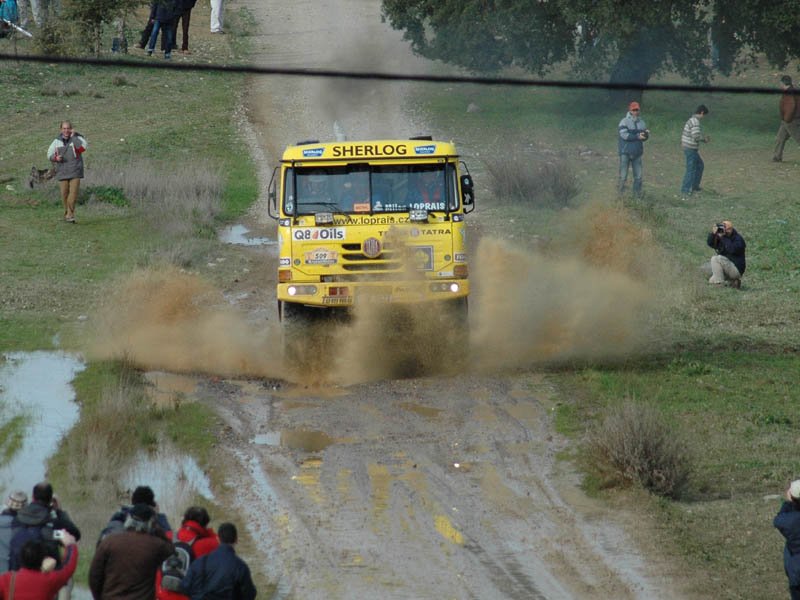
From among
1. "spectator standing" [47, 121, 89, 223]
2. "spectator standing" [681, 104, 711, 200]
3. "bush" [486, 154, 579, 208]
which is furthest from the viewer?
"bush" [486, 154, 579, 208]

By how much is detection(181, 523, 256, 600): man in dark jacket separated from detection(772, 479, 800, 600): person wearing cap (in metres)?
3.49

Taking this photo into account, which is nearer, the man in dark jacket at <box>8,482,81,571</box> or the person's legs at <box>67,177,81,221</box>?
the man in dark jacket at <box>8,482,81,571</box>

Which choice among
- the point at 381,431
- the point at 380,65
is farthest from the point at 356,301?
the point at 380,65

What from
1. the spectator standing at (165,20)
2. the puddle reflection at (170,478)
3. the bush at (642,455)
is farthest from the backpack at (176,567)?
the spectator standing at (165,20)

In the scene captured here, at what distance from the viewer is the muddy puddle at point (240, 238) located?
24202 millimetres

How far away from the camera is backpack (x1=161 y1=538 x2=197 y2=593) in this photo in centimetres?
766

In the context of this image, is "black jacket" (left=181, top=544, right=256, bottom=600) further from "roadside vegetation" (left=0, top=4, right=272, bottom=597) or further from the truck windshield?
the truck windshield

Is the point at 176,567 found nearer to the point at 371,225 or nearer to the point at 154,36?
the point at 371,225

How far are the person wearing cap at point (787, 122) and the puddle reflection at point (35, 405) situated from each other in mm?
17128

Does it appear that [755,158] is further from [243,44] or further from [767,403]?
[767,403]

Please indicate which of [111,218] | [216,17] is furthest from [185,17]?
[111,218]

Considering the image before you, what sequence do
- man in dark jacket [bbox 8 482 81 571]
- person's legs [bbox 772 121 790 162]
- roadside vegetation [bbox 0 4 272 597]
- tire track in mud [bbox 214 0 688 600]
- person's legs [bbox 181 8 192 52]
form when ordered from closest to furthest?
man in dark jacket [bbox 8 482 81 571] < tire track in mud [bbox 214 0 688 600] < roadside vegetation [bbox 0 4 272 597] < person's legs [bbox 772 121 790 162] < person's legs [bbox 181 8 192 52]

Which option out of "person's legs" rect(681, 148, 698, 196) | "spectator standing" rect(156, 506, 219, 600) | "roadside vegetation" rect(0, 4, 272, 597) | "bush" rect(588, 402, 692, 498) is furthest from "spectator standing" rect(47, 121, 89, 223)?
"spectator standing" rect(156, 506, 219, 600)

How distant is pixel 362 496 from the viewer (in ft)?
37.9
